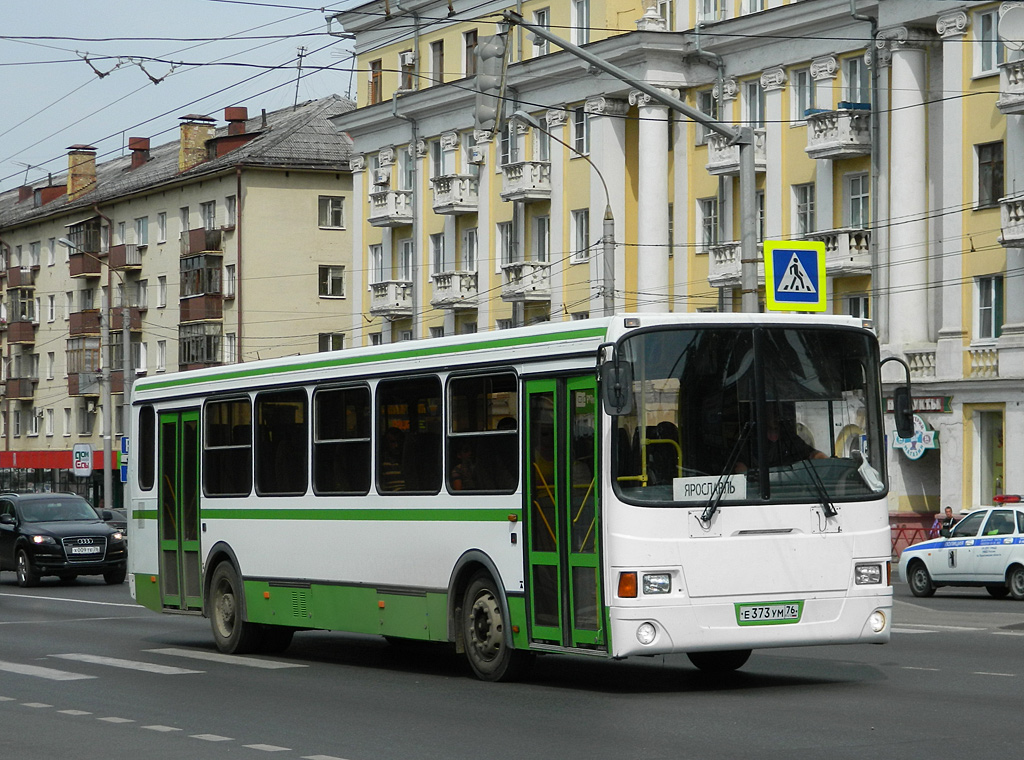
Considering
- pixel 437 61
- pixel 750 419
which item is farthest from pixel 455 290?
pixel 750 419

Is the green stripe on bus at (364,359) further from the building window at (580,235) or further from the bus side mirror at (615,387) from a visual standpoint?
the building window at (580,235)

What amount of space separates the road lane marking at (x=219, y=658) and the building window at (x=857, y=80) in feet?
94.5

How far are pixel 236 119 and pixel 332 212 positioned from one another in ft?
30.0

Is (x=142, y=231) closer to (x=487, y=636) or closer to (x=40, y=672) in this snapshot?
(x=40, y=672)

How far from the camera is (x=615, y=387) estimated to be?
12.4 m

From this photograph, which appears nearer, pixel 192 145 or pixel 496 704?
pixel 496 704

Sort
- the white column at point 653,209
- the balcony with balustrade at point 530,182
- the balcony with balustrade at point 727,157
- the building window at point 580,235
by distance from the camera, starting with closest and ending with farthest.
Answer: the balcony with balustrade at point 727,157, the white column at point 653,209, the building window at point 580,235, the balcony with balustrade at point 530,182

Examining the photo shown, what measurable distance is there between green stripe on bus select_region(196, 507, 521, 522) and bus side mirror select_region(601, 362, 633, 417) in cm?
154

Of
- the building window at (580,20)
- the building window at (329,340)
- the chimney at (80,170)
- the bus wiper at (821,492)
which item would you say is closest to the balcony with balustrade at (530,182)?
the building window at (580,20)

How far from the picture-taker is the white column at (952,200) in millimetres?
40219

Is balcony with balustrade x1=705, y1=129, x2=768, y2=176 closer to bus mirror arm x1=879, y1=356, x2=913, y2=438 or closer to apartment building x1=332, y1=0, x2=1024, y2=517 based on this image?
apartment building x1=332, y1=0, x2=1024, y2=517

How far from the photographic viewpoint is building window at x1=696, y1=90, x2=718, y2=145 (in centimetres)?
4781

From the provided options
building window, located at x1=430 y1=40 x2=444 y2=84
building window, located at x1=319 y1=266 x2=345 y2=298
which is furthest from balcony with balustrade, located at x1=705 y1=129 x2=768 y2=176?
building window, located at x1=319 y1=266 x2=345 y2=298

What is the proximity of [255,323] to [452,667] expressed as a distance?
58421 millimetres
